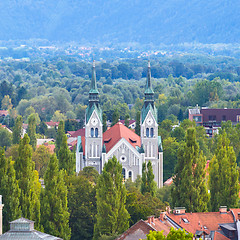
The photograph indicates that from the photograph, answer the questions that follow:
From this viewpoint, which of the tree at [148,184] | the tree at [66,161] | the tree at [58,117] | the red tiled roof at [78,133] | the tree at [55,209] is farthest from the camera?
the tree at [58,117]

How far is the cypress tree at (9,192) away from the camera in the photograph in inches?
2542

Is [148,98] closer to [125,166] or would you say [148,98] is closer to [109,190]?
[125,166]

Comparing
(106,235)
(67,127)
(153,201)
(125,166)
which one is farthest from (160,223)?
(67,127)

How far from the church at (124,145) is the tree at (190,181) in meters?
19.0

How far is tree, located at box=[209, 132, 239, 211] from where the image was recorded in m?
75.6

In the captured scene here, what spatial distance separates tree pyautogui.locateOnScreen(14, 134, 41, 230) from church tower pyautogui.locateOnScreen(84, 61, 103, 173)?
81.0 feet

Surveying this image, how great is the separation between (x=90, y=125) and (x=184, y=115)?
69.1 meters

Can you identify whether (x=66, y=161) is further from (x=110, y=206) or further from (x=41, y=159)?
(x=41, y=159)

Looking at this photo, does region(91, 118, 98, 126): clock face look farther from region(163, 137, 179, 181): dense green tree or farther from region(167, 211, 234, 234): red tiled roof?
region(167, 211, 234, 234): red tiled roof

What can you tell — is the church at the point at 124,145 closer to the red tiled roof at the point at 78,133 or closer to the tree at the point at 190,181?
the tree at the point at 190,181

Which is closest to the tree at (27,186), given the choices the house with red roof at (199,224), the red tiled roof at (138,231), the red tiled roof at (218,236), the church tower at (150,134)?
the red tiled roof at (138,231)

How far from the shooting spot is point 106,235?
66312 millimetres

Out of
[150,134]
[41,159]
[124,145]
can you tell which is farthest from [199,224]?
[41,159]

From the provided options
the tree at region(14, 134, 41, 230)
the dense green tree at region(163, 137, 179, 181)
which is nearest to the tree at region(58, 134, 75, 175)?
the tree at region(14, 134, 41, 230)
